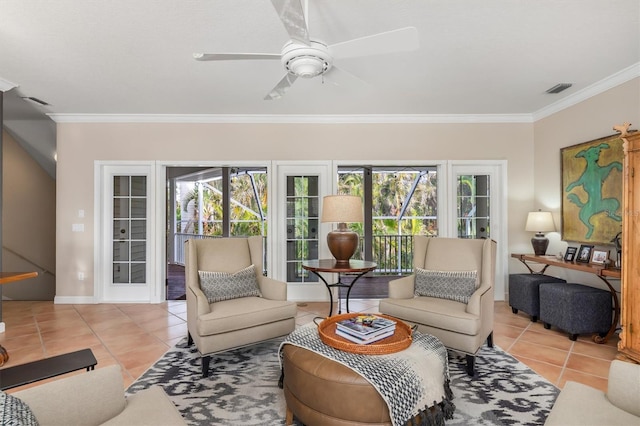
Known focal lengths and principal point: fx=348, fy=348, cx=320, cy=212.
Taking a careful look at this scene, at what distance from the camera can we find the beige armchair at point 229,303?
2.65 meters

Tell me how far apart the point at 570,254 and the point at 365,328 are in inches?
120

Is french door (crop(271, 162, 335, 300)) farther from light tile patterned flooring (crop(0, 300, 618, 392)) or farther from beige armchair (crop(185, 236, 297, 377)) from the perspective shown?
beige armchair (crop(185, 236, 297, 377))

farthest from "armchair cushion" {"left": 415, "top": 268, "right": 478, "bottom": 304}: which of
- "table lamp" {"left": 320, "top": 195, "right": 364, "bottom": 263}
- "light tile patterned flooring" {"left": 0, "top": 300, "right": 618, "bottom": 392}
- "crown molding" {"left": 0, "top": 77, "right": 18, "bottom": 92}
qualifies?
"crown molding" {"left": 0, "top": 77, "right": 18, "bottom": 92}

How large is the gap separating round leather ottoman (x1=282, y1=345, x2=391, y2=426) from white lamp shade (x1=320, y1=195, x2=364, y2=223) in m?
1.89

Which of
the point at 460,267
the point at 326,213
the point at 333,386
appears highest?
the point at 326,213

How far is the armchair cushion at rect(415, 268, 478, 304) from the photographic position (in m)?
3.02

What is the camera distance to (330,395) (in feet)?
5.63

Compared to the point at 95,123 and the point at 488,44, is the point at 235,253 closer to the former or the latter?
the point at 488,44

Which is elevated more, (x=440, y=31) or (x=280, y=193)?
(x=440, y=31)

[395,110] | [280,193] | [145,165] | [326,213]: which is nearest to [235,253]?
[326,213]

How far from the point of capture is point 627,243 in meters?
2.78

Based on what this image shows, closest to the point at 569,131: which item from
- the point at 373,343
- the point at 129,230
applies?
the point at 373,343

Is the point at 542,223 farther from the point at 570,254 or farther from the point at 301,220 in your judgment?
the point at 301,220

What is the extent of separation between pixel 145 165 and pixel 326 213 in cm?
286
